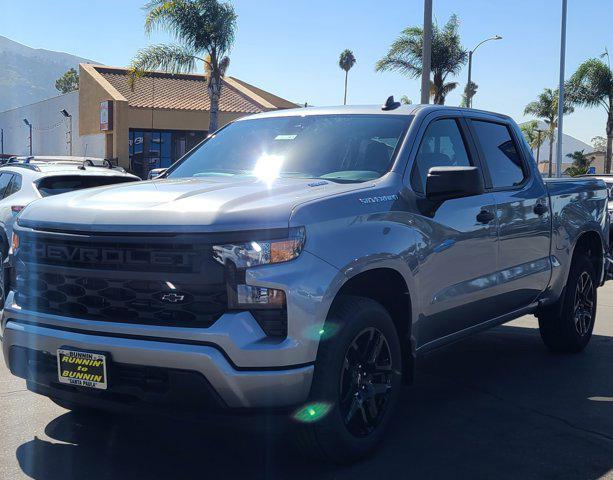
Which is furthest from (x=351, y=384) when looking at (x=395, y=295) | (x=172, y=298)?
(x=172, y=298)

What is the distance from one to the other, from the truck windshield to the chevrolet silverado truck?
0.05ft

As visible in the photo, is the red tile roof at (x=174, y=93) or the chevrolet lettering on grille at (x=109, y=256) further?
the red tile roof at (x=174, y=93)

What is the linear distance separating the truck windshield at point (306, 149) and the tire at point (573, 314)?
2595 millimetres

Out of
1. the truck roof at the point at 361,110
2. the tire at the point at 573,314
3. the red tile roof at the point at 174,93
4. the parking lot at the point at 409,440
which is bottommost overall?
the parking lot at the point at 409,440

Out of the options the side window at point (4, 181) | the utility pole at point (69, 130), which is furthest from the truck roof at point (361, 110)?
the utility pole at point (69, 130)

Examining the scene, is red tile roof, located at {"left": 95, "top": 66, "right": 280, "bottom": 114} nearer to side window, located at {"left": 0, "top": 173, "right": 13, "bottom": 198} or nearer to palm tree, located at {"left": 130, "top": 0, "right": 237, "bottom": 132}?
palm tree, located at {"left": 130, "top": 0, "right": 237, "bottom": 132}

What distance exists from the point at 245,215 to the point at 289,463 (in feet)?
4.62

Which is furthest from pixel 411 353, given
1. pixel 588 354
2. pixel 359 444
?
pixel 588 354

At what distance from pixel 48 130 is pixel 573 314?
51732 mm

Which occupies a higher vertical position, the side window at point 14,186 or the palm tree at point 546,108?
the palm tree at point 546,108

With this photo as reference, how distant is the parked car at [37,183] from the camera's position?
339 inches

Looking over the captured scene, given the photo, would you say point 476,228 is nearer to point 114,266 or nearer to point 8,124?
point 114,266

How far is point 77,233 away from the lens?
3900mm

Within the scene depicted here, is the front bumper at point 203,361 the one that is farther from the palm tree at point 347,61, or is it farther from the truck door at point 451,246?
the palm tree at point 347,61
